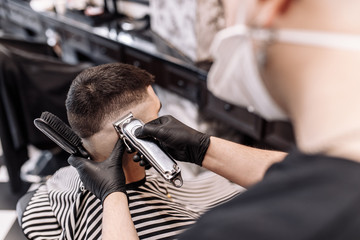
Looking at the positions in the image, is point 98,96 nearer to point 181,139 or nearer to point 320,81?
point 181,139

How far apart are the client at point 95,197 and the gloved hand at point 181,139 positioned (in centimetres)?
6

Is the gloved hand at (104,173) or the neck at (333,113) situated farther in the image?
the gloved hand at (104,173)

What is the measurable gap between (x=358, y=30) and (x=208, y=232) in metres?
0.40

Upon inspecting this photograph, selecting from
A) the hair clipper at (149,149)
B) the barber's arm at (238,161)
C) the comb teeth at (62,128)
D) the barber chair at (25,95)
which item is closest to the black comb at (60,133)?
the comb teeth at (62,128)

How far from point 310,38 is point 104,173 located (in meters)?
0.70

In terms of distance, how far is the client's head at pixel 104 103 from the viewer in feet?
3.56

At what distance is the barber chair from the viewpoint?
6.32 ft

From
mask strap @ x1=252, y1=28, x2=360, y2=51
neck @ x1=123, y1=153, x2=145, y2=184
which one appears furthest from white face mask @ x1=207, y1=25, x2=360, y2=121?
neck @ x1=123, y1=153, x2=145, y2=184

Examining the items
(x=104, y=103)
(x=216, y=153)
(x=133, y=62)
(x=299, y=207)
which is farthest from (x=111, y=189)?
(x=133, y=62)

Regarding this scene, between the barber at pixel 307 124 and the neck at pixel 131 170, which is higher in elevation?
the barber at pixel 307 124

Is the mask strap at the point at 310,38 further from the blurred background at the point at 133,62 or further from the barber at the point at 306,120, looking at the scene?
the blurred background at the point at 133,62

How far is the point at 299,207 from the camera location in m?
0.50

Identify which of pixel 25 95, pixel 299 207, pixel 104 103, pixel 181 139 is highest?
pixel 299 207

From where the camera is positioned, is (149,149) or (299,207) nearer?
(299,207)
